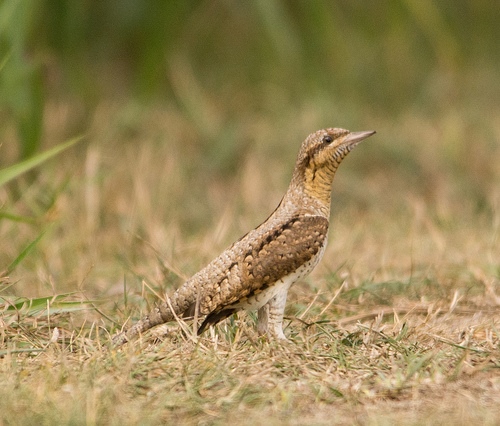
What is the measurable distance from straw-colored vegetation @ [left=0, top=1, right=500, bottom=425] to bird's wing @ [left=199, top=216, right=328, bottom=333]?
6.1 inches

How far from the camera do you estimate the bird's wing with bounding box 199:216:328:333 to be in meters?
3.62

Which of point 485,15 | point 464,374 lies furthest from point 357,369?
point 485,15

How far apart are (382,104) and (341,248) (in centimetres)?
395

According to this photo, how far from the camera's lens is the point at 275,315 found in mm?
3689

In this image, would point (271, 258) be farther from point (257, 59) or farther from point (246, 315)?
point (257, 59)

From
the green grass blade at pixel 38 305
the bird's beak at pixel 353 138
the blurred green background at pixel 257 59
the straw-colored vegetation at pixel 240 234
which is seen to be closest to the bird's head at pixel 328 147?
the bird's beak at pixel 353 138

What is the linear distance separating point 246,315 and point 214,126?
4.14 metres

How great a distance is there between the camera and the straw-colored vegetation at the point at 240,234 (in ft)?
10.3

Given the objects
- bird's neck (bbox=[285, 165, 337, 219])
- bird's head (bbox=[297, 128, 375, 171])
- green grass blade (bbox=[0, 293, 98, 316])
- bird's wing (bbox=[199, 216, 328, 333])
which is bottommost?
green grass blade (bbox=[0, 293, 98, 316])

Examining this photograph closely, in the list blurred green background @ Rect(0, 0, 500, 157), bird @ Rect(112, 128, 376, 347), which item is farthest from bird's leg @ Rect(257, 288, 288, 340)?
blurred green background @ Rect(0, 0, 500, 157)

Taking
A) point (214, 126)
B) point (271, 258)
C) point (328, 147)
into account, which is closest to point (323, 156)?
point (328, 147)

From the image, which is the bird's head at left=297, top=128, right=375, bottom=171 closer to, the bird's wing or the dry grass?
the bird's wing

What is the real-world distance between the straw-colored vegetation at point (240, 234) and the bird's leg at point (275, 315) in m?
0.08

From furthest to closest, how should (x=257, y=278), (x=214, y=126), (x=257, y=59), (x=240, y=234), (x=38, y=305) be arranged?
(x=257, y=59)
(x=214, y=126)
(x=240, y=234)
(x=38, y=305)
(x=257, y=278)
